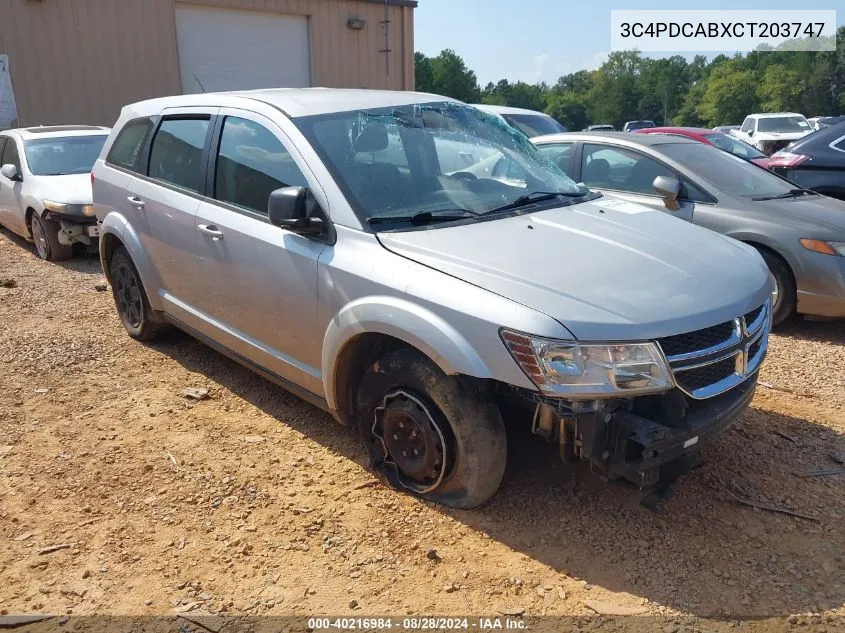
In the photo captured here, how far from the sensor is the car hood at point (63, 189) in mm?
8297

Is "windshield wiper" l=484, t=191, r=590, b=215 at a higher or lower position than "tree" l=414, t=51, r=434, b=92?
lower

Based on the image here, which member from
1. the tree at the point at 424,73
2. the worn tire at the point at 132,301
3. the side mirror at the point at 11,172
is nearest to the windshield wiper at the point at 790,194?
the worn tire at the point at 132,301

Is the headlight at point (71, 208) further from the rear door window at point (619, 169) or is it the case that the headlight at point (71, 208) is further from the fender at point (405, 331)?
the fender at point (405, 331)

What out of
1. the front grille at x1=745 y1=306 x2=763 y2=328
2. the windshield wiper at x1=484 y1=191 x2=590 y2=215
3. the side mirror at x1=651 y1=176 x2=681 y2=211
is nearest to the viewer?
the front grille at x1=745 y1=306 x2=763 y2=328

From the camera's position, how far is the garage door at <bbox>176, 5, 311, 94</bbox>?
48.3 feet

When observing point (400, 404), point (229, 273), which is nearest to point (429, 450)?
point (400, 404)

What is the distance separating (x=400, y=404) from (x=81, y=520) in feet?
5.24

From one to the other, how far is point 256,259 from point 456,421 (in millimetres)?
1478

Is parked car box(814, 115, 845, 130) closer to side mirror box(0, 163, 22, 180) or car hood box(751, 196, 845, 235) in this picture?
car hood box(751, 196, 845, 235)

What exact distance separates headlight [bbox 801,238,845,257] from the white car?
7228 millimetres

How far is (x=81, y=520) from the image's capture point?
3285 mm

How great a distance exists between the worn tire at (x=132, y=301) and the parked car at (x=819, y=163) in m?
6.89

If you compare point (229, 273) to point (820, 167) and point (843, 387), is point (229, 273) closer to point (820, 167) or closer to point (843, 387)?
point (843, 387)

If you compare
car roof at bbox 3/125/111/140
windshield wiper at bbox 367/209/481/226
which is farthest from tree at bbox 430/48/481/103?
windshield wiper at bbox 367/209/481/226
